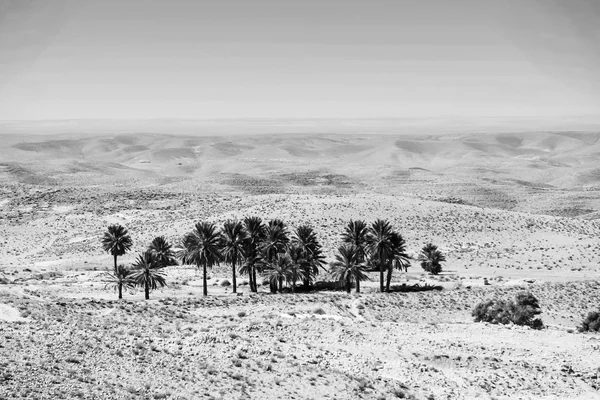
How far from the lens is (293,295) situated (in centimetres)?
4384

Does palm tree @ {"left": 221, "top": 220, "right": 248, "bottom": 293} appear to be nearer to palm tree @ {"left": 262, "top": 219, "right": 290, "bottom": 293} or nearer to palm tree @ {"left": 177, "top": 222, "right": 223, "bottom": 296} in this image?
palm tree @ {"left": 177, "top": 222, "right": 223, "bottom": 296}

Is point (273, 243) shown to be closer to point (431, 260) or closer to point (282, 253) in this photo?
point (282, 253)

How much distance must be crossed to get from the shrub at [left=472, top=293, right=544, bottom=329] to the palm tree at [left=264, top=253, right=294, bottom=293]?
14.4 metres

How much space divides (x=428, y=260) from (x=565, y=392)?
1329 inches

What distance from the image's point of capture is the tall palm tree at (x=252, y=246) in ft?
158

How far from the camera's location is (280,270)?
46.1m

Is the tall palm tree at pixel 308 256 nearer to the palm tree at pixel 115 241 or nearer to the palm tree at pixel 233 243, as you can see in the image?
the palm tree at pixel 233 243

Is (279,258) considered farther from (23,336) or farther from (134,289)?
(23,336)

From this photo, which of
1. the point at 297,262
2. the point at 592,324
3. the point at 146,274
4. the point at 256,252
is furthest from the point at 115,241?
the point at 592,324

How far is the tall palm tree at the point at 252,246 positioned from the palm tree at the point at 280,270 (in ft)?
4.31

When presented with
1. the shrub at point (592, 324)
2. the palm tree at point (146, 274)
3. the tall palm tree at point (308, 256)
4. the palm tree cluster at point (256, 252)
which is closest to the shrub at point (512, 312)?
the shrub at point (592, 324)

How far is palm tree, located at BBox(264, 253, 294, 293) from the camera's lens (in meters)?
46.2

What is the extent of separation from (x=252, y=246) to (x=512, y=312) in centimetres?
2038

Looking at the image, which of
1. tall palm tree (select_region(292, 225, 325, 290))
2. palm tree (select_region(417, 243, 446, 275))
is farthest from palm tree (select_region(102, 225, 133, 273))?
palm tree (select_region(417, 243, 446, 275))
